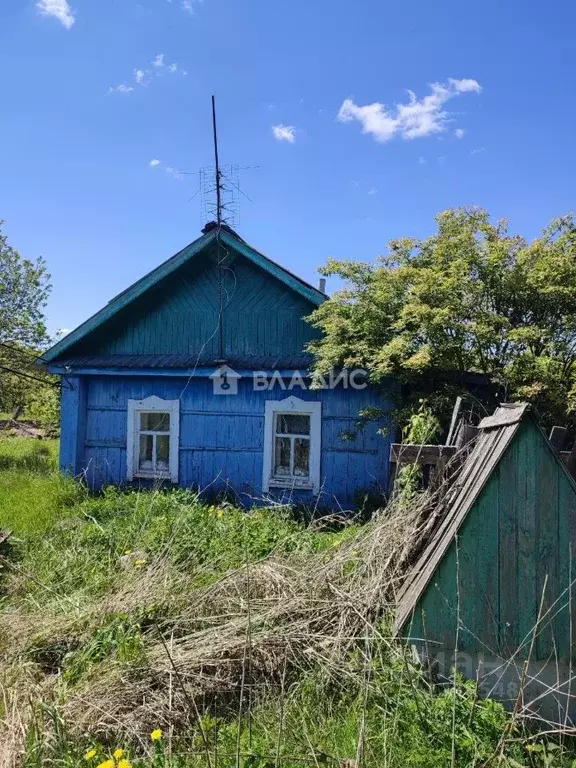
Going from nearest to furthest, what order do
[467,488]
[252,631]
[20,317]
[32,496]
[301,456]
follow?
[467,488], [252,631], [32,496], [301,456], [20,317]

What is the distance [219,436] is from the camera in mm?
8922

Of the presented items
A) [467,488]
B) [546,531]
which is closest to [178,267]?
[467,488]

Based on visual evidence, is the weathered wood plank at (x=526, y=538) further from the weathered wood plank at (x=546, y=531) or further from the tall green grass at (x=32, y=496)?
the tall green grass at (x=32, y=496)

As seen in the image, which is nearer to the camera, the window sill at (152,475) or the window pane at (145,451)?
the window sill at (152,475)

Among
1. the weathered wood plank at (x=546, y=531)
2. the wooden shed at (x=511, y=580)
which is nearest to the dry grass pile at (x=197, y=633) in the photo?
the wooden shed at (x=511, y=580)

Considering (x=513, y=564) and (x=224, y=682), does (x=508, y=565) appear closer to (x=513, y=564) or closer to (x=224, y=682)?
(x=513, y=564)

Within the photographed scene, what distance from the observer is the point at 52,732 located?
2.78 metres

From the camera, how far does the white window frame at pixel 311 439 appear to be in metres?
8.48

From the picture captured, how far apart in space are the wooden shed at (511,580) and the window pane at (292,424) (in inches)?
223

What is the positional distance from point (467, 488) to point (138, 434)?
23.6 ft

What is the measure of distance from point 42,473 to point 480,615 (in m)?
9.50

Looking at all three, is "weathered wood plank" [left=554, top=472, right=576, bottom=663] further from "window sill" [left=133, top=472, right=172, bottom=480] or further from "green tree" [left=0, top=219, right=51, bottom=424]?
"green tree" [left=0, top=219, right=51, bottom=424]

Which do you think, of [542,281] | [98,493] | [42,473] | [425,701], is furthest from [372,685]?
[42,473]

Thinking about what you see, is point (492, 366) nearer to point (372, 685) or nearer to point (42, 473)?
point (372, 685)
